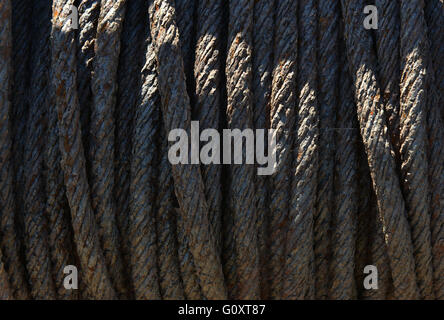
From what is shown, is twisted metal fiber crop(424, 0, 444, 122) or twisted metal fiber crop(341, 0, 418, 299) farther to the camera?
twisted metal fiber crop(424, 0, 444, 122)

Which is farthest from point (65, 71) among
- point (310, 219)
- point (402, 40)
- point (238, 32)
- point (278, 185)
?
point (402, 40)

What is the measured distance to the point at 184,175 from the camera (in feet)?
5.34

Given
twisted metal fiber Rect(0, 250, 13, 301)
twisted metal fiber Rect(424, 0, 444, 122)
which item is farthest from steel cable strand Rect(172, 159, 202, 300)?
twisted metal fiber Rect(424, 0, 444, 122)

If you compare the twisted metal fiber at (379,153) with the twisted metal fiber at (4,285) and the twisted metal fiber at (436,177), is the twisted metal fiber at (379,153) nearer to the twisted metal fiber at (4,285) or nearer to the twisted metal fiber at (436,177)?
the twisted metal fiber at (436,177)

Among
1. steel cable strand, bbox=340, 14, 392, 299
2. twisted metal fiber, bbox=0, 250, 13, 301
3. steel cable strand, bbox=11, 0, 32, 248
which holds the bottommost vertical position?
twisted metal fiber, bbox=0, 250, 13, 301

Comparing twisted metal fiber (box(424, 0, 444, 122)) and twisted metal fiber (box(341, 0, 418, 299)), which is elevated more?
twisted metal fiber (box(424, 0, 444, 122))

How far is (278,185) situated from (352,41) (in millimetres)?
451

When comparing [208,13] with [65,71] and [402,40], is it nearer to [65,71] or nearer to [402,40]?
[65,71]

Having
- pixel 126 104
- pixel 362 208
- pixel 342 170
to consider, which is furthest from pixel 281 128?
pixel 126 104

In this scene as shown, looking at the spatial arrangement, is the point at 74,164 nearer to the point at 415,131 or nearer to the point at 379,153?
the point at 379,153

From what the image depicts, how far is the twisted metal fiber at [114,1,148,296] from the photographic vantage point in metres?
1.71

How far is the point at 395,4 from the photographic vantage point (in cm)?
172

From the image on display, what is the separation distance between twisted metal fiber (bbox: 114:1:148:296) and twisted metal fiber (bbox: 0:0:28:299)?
29 cm

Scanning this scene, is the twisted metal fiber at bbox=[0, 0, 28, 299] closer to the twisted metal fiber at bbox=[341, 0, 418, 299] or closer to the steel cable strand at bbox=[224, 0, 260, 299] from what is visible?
the steel cable strand at bbox=[224, 0, 260, 299]
